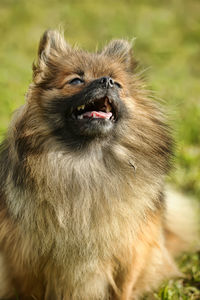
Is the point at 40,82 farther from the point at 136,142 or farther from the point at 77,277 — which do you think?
the point at 77,277

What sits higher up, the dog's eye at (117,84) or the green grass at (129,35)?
the green grass at (129,35)

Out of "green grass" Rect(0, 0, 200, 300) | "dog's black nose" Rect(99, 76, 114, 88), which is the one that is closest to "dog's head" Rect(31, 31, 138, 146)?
"dog's black nose" Rect(99, 76, 114, 88)

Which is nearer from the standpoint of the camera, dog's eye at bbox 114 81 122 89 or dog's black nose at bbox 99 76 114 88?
dog's black nose at bbox 99 76 114 88

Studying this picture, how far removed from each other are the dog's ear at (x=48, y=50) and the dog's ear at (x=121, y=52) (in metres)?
0.35

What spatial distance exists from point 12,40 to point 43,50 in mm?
8233

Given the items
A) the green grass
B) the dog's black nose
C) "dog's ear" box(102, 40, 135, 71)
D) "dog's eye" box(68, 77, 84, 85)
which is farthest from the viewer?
the green grass

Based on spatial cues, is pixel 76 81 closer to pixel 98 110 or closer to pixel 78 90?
pixel 78 90

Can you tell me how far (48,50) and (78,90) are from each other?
44cm

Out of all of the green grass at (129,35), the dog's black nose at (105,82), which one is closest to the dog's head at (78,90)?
the dog's black nose at (105,82)

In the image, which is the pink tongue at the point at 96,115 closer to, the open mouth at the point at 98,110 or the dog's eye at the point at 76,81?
the open mouth at the point at 98,110

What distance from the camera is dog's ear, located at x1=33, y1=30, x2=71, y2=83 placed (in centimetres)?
322

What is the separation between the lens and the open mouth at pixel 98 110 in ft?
10.1

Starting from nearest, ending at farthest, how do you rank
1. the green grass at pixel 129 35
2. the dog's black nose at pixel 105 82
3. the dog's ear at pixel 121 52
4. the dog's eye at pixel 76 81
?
1. the dog's black nose at pixel 105 82
2. the dog's eye at pixel 76 81
3. the dog's ear at pixel 121 52
4. the green grass at pixel 129 35

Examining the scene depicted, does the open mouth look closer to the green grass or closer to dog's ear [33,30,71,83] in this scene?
dog's ear [33,30,71,83]
